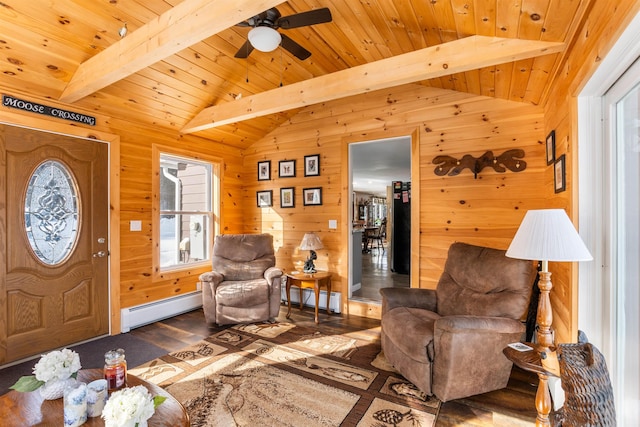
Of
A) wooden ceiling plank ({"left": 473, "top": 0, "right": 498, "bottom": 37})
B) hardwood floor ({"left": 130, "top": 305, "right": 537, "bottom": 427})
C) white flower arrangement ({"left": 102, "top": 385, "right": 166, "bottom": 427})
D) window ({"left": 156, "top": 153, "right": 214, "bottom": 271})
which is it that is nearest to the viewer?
white flower arrangement ({"left": 102, "top": 385, "right": 166, "bottom": 427})

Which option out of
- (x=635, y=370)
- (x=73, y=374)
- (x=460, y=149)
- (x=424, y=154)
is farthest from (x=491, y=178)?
(x=73, y=374)

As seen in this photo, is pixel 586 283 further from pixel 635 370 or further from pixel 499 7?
pixel 499 7

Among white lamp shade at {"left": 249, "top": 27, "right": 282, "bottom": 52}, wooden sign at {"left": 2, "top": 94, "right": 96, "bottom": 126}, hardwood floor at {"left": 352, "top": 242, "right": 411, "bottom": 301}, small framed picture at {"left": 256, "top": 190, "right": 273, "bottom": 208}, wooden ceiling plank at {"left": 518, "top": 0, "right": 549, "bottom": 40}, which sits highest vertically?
white lamp shade at {"left": 249, "top": 27, "right": 282, "bottom": 52}

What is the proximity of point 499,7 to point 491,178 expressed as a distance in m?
1.85

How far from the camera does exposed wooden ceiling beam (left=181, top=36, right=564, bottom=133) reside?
6.40ft

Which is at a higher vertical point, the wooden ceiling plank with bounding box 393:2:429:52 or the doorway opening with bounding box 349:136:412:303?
the wooden ceiling plank with bounding box 393:2:429:52

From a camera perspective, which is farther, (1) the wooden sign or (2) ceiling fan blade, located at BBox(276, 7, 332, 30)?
(1) the wooden sign

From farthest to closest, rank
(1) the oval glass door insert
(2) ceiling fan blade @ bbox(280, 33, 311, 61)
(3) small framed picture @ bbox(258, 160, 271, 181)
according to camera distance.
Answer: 1. (3) small framed picture @ bbox(258, 160, 271, 181)
2. (1) the oval glass door insert
3. (2) ceiling fan blade @ bbox(280, 33, 311, 61)

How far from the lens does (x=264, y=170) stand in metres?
4.80

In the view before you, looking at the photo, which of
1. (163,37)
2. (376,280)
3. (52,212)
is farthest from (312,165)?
(52,212)

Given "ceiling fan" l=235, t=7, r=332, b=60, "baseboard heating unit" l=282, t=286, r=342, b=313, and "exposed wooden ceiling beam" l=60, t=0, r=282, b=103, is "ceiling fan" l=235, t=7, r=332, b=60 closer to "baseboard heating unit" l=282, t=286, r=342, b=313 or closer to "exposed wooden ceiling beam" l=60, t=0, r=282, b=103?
"exposed wooden ceiling beam" l=60, t=0, r=282, b=103

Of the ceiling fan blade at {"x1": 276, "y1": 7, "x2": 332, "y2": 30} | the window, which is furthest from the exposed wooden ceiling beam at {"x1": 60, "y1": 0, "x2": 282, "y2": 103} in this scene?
the window

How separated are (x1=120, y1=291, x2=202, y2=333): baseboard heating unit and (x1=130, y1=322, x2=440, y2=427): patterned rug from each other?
3.31 ft

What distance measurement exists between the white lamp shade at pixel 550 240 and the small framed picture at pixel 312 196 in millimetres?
2855
